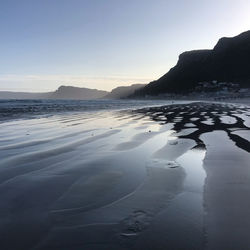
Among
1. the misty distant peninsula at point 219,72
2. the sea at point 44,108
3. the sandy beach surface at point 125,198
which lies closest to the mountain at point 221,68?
the misty distant peninsula at point 219,72

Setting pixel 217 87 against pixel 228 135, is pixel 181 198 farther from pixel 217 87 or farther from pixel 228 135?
pixel 217 87

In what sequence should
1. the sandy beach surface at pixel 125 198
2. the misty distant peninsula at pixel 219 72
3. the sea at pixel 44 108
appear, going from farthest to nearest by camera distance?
the misty distant peninsula at pixel 219 72, the sea at pixel 44 108, the sandy beach surface at pixel 125 198

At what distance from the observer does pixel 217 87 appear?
5851 inches

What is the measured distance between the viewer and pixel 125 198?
4695 mm

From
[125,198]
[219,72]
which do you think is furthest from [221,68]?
[125,198]

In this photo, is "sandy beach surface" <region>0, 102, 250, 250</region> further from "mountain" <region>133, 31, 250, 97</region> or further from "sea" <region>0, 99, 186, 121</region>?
"mountain" <region>133, 31, 250, 97</region>

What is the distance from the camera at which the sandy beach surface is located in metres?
3.41

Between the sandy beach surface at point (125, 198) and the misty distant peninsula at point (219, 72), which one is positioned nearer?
the sandy beach surface at point (125, 198)

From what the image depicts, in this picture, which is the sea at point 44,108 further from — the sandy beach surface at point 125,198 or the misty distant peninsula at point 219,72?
the misty distant peninsula at point 219,72

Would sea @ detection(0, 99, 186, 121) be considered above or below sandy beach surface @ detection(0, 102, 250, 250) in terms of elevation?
below

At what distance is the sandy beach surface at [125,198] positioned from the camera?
134 inches

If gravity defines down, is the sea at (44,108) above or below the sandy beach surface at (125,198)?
below

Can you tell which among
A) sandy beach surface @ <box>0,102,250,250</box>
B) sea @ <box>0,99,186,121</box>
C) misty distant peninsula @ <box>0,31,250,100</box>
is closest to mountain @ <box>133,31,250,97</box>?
misty distant peninsula @ <box>0,31,250,100</box>

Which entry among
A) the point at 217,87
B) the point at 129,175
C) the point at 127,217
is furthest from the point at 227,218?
the point at 217,87
